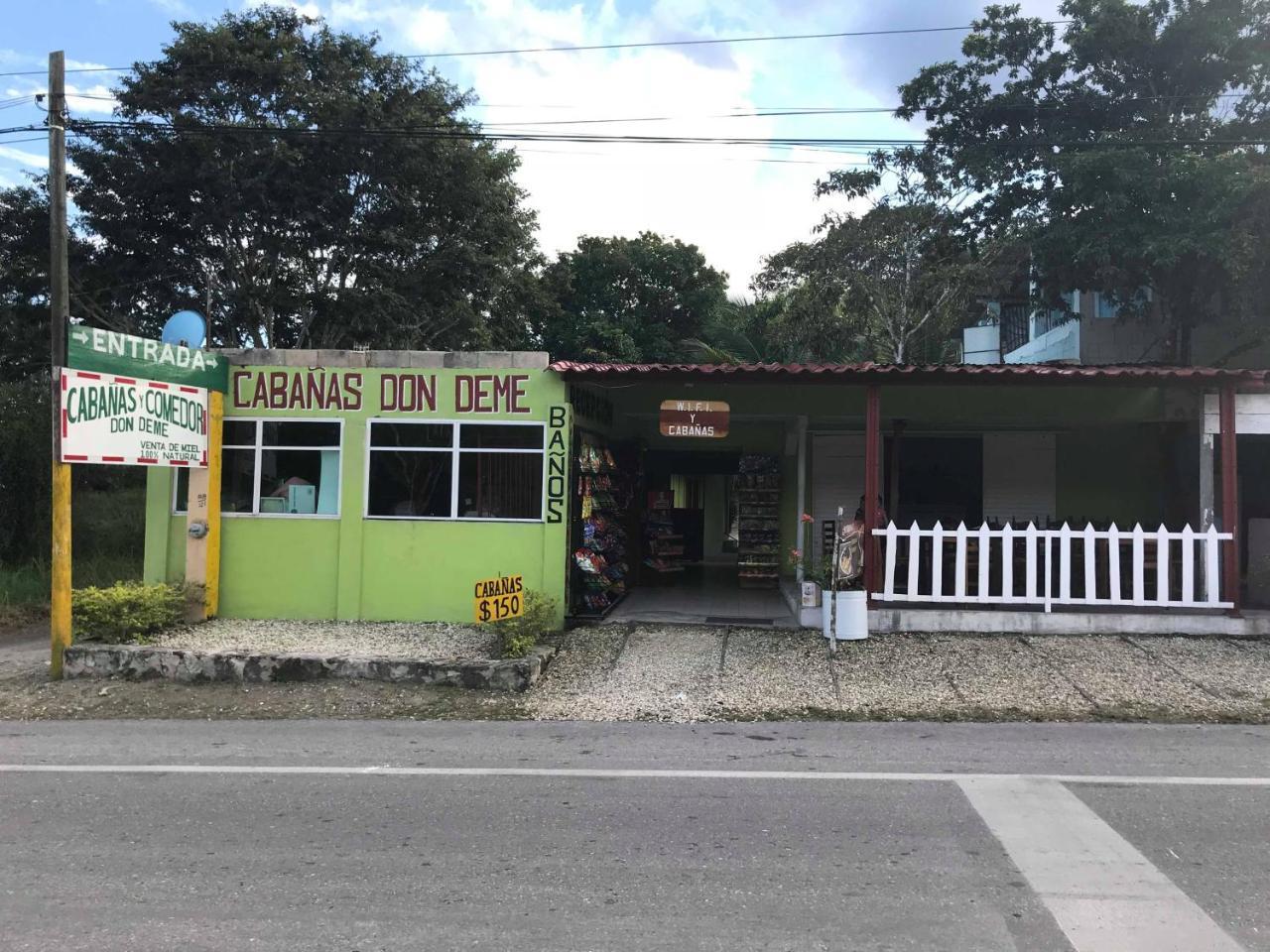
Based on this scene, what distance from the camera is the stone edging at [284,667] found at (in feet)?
27.1

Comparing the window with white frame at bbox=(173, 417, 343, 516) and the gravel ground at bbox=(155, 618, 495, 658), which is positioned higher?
the window with white frame at bbox=(173, 417, 343, 516)

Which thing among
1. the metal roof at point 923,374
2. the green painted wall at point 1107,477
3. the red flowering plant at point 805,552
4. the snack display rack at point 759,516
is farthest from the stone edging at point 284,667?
the green painted wall at point 1107,477

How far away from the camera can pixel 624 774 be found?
5773 millimetres

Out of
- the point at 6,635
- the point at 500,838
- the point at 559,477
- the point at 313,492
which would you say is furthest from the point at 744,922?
the point at 6,635

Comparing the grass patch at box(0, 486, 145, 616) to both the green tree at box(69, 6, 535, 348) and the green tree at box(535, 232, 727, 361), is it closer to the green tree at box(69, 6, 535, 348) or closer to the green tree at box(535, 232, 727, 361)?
the green tree at box(69, 6, 535, 348)

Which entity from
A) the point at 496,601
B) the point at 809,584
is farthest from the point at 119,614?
the point at 809,584

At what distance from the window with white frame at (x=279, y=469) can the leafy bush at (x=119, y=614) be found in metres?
1.64

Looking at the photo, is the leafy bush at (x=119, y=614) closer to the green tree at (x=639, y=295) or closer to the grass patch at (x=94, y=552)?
the grass patch at (x=94, y=552)

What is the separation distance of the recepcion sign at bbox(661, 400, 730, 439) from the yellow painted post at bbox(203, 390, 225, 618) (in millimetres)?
5037

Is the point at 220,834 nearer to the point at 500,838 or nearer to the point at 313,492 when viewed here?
the point at 500,838

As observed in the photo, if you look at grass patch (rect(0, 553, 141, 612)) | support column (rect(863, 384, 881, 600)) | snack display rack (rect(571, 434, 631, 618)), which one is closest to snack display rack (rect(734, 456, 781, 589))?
snack display rack (rect(571, 434, 631, 618))

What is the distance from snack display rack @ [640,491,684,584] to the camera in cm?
1509

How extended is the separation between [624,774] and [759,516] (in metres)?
8.59

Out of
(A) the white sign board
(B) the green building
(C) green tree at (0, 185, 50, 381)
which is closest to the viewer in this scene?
(A) the white sign board
